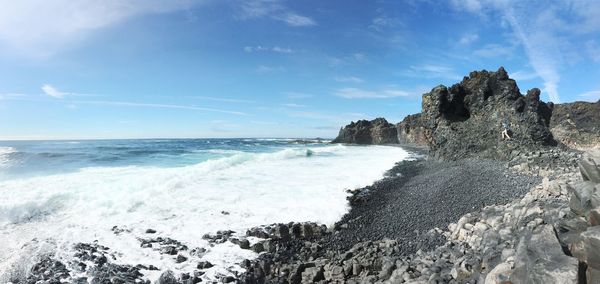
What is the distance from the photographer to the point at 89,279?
9.02m

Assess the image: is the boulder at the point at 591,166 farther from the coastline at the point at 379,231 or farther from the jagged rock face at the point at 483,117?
the jagged rock face at the point at 483,117

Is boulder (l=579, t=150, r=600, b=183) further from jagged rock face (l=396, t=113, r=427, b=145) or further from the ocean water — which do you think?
jagged rock face (l=396, t=113, r=427, b=145)

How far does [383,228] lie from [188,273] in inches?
255

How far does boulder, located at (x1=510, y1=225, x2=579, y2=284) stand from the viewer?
475cm

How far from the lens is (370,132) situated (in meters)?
83.6

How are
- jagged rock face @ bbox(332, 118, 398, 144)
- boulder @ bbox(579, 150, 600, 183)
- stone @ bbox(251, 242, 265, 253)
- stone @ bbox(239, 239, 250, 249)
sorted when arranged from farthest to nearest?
1. jagged rock face @ bbox(332, 118, 398, 144)
2. stone @ bbox(239, 239, 250, 249)
3. stone @ bbox(251, 242, 265, 253)
4. boulder @ bbox(579, 150, 600, 183)

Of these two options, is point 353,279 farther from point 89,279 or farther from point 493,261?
point 89,279

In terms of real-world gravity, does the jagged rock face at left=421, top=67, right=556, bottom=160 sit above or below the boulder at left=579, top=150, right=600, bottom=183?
above

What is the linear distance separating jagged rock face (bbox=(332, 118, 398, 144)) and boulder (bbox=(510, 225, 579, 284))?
7521cm

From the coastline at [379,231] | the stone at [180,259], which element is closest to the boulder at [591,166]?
the coastline at [379,231]

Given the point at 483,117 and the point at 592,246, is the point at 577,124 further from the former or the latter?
the point at 592,246

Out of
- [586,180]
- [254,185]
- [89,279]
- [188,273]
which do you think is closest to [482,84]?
[254,185]

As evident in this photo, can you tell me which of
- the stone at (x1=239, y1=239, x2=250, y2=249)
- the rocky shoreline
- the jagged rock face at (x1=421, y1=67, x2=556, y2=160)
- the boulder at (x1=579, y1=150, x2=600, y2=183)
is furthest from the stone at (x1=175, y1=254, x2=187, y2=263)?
the jagged rock face at (x1=421, y1=67, x2=556, y2=160)

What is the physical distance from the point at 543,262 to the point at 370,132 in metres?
79.8
